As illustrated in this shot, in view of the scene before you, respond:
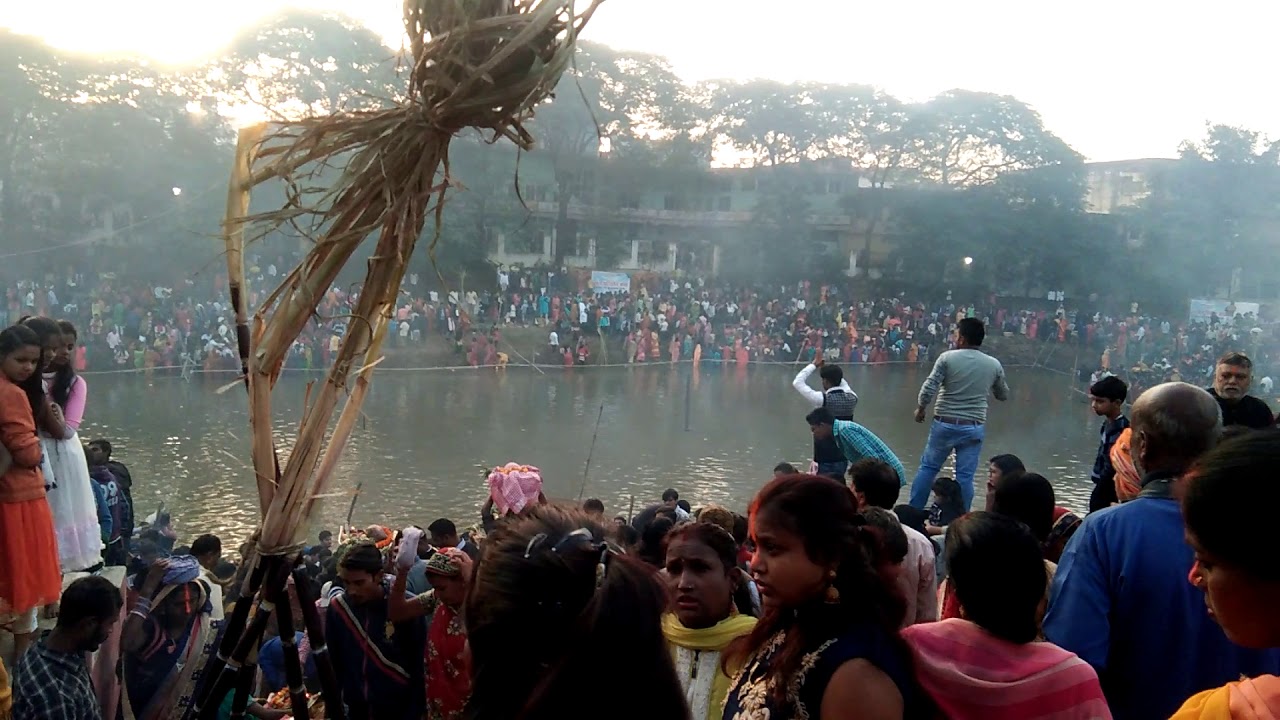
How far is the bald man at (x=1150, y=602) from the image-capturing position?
2.17 metres

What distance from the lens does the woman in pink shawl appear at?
6.05 ft

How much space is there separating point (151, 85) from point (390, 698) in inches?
1164

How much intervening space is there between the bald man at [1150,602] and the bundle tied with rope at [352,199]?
1786 millimetres

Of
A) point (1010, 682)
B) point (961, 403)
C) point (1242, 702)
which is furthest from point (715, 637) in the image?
point (961, 403)

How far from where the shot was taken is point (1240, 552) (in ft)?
4.28

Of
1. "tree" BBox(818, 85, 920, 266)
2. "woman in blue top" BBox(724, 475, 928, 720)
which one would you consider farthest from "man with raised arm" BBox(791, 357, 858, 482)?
"tree" BBox(818, 85, 920, 266)

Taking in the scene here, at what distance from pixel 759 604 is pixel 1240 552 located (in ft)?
6.17

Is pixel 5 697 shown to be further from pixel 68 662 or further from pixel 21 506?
pixel 21 506

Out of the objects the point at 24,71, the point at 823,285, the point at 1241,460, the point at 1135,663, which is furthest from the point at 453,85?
the point at 823,285

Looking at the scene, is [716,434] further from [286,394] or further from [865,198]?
[865,198]

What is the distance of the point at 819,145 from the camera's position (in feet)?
126

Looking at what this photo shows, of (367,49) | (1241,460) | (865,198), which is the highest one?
(367,49)

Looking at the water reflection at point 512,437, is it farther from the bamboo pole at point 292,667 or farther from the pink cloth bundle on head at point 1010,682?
the pink cloth bundle on head at point 1010,682

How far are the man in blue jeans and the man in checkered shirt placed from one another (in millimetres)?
4742
